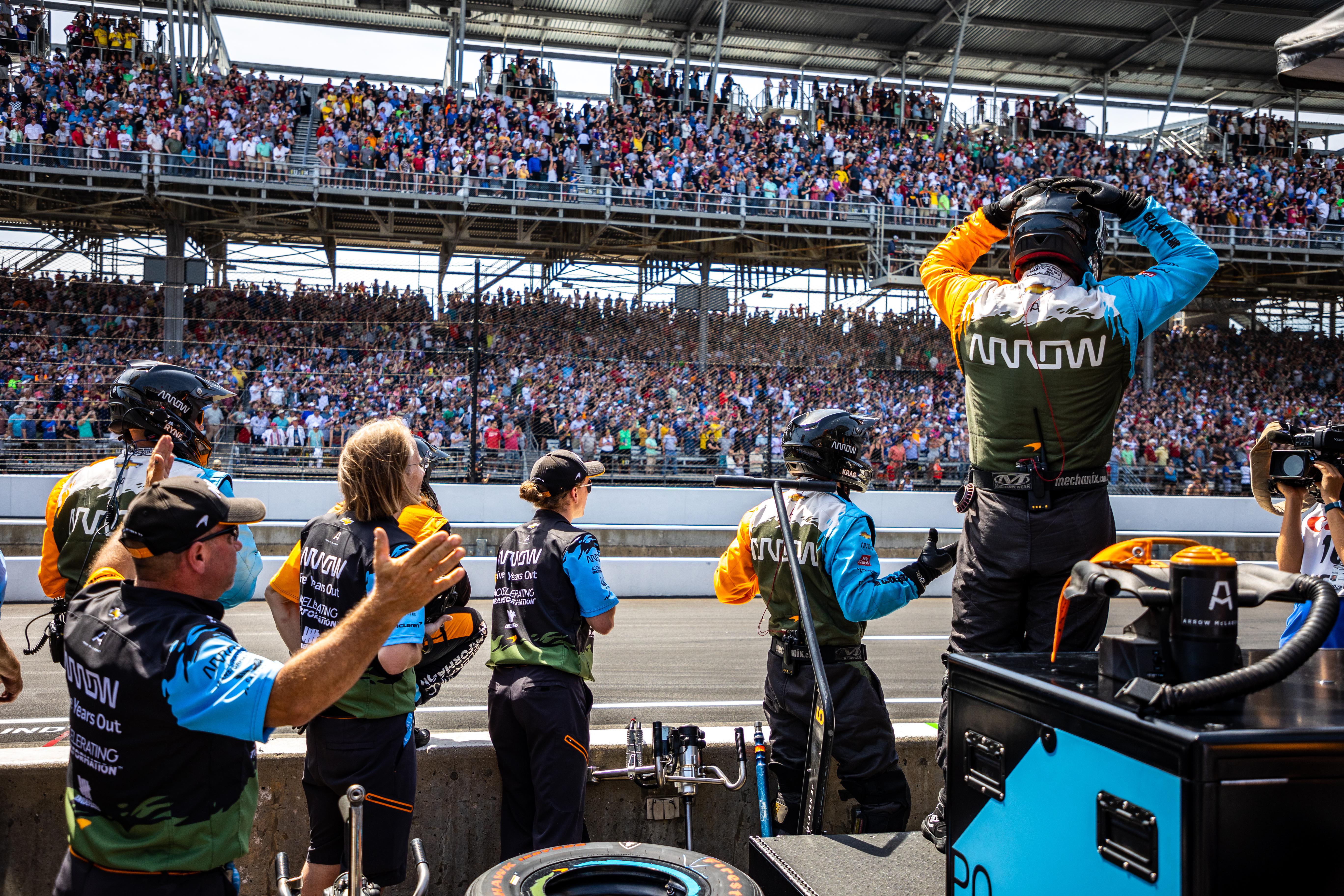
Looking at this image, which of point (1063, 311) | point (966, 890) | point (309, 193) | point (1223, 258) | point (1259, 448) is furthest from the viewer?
point (1223, 258)

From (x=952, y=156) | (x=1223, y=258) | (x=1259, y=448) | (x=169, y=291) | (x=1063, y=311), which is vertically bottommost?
(x=1259, y=448)

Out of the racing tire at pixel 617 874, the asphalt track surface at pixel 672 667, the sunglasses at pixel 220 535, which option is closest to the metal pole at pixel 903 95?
the asphalt track surface at pixel 672 667

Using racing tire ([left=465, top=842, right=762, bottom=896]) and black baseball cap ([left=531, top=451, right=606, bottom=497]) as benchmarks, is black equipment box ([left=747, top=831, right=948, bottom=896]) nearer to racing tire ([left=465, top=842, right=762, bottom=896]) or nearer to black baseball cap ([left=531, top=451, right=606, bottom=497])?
racing tire ([left=465, top=842, right=762, bottom=896])

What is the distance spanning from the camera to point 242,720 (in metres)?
2.16

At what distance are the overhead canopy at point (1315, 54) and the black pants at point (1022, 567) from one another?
128cm

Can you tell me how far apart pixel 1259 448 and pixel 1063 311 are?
5.83 ft

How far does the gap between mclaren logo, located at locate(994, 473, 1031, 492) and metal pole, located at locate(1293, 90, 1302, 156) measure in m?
35.6

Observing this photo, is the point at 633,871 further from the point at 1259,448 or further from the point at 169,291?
the point at 169,291

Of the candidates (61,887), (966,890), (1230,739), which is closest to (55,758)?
(61,887)

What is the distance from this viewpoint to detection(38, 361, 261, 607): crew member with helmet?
3.95m

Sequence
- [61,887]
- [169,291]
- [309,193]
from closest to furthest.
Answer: [61,887], [169,291], [309,193]

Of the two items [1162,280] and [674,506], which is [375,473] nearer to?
[1162,280]

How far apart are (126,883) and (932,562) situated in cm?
250

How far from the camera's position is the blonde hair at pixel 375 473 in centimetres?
320
